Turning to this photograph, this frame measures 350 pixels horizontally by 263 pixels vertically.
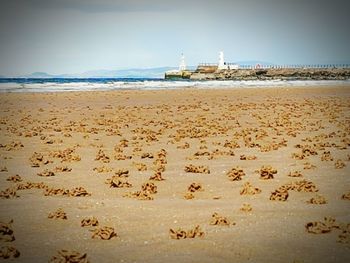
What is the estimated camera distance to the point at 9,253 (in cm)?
625

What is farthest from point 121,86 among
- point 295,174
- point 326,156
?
point 295,174

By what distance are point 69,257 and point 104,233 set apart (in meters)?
1.05

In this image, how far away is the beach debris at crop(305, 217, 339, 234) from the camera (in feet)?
23.3

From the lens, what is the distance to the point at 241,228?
738 cm

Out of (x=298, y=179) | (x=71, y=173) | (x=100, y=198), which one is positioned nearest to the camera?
(x=100, y=198)

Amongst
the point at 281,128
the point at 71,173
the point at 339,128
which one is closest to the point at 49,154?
the point at 71,173

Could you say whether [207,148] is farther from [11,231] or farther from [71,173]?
[11,231]

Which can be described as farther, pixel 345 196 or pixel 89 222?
pixel 345 196

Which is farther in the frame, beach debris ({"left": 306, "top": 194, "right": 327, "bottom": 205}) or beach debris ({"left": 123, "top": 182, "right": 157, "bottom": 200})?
beach debris ({"left": 123, "top": 182, "right": 157, "bottom": 200})

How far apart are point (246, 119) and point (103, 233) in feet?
58.0

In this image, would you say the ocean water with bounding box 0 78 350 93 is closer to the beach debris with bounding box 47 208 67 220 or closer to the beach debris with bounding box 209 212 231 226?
the beach debris with bounding box 47 208 67 220

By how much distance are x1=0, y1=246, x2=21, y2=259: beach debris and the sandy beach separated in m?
0.02

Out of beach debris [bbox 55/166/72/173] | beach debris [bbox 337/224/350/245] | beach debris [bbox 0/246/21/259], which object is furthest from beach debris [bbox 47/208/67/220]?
beach debris [bbox 337/224/350/245]

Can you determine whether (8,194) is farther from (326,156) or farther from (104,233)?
(326,156)
